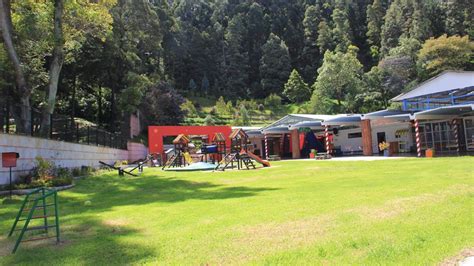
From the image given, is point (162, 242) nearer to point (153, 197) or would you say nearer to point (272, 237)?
point (272, 237)

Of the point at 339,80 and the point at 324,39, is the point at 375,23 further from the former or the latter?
the point at 339,80

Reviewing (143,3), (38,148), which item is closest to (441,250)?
(38,148)

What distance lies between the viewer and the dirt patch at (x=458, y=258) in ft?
12.9

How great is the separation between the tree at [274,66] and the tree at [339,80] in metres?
20.9

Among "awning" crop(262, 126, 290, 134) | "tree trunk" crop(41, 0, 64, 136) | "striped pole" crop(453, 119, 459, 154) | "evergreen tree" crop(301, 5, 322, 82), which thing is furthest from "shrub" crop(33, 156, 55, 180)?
"evergreen tree" crop(301, 5, 322, 82)

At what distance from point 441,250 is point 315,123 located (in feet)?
99.6

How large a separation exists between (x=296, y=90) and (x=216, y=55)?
24165 millimetres

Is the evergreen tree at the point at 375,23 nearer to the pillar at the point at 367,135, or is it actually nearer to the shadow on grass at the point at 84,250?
the pillar at the point at 367,135

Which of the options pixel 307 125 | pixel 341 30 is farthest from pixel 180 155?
pixel 341 30

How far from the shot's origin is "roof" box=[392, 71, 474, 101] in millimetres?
32625

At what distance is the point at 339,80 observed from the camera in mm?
68000

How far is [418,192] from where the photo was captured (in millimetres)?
8617

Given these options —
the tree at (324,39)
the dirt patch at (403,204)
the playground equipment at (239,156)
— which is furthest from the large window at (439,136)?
the tree at (324,39)

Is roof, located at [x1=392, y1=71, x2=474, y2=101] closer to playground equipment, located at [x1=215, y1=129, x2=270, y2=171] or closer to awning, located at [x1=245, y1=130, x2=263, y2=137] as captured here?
awning, located at [x1=245, y1=130, x2=263, y2=137]
